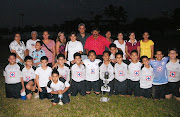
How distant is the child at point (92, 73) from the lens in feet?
16.0

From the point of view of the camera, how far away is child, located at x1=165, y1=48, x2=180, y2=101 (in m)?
4.48

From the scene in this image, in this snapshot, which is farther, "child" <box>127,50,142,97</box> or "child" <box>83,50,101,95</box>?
"child" <box>83,50,101,95</box>

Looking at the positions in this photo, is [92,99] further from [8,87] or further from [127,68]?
[8,87]

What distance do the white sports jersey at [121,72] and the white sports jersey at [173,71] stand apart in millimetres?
1266

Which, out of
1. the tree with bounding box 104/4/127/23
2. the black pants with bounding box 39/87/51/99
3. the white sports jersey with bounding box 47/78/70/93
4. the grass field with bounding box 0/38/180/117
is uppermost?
the tree with bounding box 104/4/127/23

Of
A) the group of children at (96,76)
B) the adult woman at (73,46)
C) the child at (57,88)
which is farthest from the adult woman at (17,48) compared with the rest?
the child at (57,88)

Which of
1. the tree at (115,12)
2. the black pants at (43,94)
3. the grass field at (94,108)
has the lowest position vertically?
the grass field at (94,108)

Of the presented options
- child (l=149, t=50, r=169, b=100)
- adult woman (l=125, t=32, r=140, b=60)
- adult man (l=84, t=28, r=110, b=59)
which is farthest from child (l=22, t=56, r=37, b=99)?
child (l=149, t=50, r=169, b=100)

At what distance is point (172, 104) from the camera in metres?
4.14

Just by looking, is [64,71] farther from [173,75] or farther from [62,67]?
[173,75]

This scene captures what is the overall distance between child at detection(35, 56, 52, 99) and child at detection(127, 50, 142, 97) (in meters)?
2.49

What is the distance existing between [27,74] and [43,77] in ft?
1.90

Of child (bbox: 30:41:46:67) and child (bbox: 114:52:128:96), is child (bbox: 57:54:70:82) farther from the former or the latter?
child (bbox: 114:52:128:96)

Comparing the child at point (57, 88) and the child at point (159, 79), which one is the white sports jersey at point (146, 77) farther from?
the child at point (57, 88)
